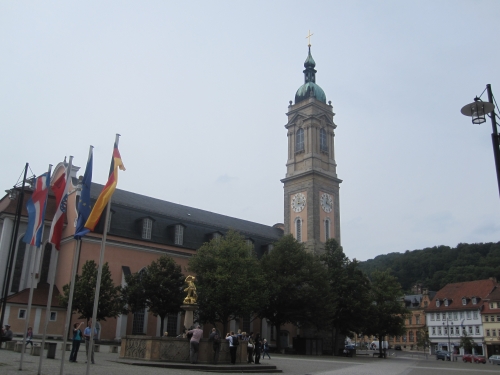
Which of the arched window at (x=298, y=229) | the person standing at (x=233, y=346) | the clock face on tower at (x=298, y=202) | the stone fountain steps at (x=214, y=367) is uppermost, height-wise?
the clock face on tower at (x=298, y=202)

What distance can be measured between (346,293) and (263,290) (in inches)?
416

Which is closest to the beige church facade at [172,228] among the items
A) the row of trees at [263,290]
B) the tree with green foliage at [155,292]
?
the row of trees at [263,290]

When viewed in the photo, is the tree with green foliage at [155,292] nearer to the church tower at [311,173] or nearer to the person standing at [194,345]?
the person standing at [194,345]

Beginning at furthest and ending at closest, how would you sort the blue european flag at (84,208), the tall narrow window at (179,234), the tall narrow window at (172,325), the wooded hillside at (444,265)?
the wooded hillside at (444,265)
the tall narrow window at (179,234)
the tall narrow window at (172,325)
the blue european flag at (84,208)

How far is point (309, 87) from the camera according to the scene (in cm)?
6600

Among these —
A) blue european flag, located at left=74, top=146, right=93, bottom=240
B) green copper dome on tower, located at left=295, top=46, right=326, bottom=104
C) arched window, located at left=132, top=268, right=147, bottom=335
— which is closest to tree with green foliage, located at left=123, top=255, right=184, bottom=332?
arched window, located at left=132, top=268, right=147, bottom=335

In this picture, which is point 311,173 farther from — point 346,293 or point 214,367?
point 214,367

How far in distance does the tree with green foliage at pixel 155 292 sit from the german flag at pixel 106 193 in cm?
2369

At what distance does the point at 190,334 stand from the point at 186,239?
2924 centimetres

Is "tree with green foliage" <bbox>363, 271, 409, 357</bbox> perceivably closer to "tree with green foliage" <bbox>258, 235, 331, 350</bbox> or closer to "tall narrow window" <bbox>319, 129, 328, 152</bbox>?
"tree with green foliage" <bbox>258, 235, 331, 350</bbox>

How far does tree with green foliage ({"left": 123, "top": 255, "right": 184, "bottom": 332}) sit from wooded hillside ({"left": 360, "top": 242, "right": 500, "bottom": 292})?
8288cm

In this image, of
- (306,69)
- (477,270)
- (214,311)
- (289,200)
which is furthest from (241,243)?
(477,270)

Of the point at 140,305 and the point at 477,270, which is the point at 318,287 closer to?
the point at 140,305

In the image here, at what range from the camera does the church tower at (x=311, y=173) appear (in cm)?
5934
